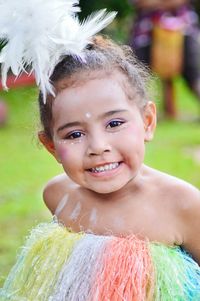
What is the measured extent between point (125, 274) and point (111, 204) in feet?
0.77

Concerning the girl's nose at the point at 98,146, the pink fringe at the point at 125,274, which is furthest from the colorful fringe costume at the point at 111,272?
the girl's nose at the point at 98,146

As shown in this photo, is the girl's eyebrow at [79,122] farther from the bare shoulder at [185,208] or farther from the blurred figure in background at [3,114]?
the blurred figure in background at [3,114]

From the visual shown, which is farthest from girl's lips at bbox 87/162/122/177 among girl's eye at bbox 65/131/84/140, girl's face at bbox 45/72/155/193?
girl's eye at bbox 65/131/84/140

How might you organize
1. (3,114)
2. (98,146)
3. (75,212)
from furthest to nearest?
(3,114) < (75,212) < (98,146)

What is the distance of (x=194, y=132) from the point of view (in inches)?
266

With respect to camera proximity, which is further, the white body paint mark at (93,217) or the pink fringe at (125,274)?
the white body paint mark at (93,217)

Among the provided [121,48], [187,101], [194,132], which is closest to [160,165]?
[194,132]

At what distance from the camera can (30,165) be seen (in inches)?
221

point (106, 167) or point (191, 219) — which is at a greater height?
point (106, 167)

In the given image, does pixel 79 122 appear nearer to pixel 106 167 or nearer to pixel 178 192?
pixel 106 167

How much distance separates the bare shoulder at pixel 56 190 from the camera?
2625 mm

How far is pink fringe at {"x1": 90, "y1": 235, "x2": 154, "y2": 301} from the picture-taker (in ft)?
7.42

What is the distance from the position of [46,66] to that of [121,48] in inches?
11.1

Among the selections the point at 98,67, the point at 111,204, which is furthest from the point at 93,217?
the point at 98,67
